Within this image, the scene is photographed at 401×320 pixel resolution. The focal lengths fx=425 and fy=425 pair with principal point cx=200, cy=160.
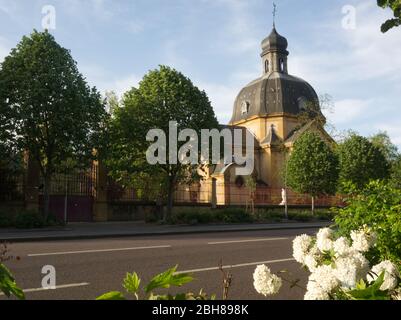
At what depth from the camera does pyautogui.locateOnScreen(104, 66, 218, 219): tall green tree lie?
2423 cm

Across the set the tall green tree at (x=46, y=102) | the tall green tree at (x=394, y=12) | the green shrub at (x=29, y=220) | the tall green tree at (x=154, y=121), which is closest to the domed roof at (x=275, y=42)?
the tall green tree at (x=154, y=121)

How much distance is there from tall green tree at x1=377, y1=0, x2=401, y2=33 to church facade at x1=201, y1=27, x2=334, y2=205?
156 ft

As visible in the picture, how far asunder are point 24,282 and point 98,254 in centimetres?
375

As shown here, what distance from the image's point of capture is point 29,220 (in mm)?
19422

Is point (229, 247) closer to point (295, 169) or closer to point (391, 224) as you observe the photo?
point (391, 224)

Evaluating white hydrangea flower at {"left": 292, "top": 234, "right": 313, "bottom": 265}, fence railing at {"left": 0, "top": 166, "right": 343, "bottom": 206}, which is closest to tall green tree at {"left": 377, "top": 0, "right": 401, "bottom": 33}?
white hydrangea flower at {"left": 292, "top": 234, "right": 313, "bottom": 265}

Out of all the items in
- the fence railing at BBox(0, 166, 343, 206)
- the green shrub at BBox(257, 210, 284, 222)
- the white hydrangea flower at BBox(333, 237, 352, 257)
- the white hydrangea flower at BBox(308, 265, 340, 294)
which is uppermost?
the fence railing at BBox(0, 166, 343, 206)

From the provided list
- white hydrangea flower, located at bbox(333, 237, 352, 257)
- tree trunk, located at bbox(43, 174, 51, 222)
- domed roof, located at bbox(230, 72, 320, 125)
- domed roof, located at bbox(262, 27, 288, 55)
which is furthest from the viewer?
domed roof, located at bbox(262, 27, 288, 55)

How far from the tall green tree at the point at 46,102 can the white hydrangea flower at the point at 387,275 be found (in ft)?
65.1

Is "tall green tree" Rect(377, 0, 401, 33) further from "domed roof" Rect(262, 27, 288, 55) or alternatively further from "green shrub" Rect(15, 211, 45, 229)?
"domed roof" Rect(262, 27, 288, 55)

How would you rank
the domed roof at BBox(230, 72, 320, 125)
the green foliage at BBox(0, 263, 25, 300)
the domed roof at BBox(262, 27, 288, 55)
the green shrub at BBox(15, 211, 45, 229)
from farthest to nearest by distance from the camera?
the domed roof at BBox(262, 27, 288, 55), the domed roof at BBox(230, 72, 320, 125), the green shrub at BBox(15, 211, 45, 229), the green foliage at BBox(0, 263, 25, 300)

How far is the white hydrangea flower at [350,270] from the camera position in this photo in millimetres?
2316
